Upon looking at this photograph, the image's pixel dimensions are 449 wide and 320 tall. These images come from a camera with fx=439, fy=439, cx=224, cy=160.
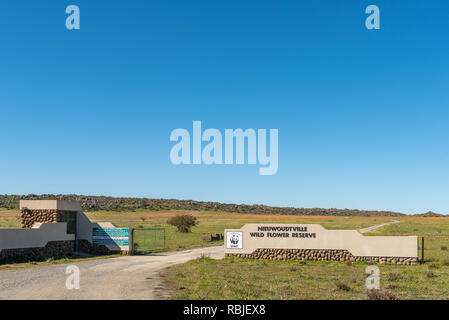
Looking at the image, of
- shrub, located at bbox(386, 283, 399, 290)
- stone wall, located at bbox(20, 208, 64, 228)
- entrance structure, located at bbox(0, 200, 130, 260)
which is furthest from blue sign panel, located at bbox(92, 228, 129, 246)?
shrub, located at bbox(386, 283, 399, 290)

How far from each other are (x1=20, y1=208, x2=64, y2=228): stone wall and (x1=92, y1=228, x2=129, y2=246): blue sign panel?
306 cm

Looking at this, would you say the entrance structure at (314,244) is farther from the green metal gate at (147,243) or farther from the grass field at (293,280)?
the green metal gate at (147,243)

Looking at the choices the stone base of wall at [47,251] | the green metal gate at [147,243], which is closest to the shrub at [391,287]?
the green metal gate at [147,243]

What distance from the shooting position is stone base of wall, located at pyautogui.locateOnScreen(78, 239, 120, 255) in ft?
115

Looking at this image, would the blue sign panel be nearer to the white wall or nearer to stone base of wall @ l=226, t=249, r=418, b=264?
the white wall

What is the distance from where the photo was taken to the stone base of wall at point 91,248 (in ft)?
115

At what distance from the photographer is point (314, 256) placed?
3127 centimetres

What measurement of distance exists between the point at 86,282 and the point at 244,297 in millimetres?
7680

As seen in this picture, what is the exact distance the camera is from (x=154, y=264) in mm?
28391

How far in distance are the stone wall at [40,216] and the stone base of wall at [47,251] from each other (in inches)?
72.7

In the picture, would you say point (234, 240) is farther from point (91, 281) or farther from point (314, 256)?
point (91, 281)

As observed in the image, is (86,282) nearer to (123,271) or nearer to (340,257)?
(123,271)

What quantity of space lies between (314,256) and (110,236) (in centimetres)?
1601
